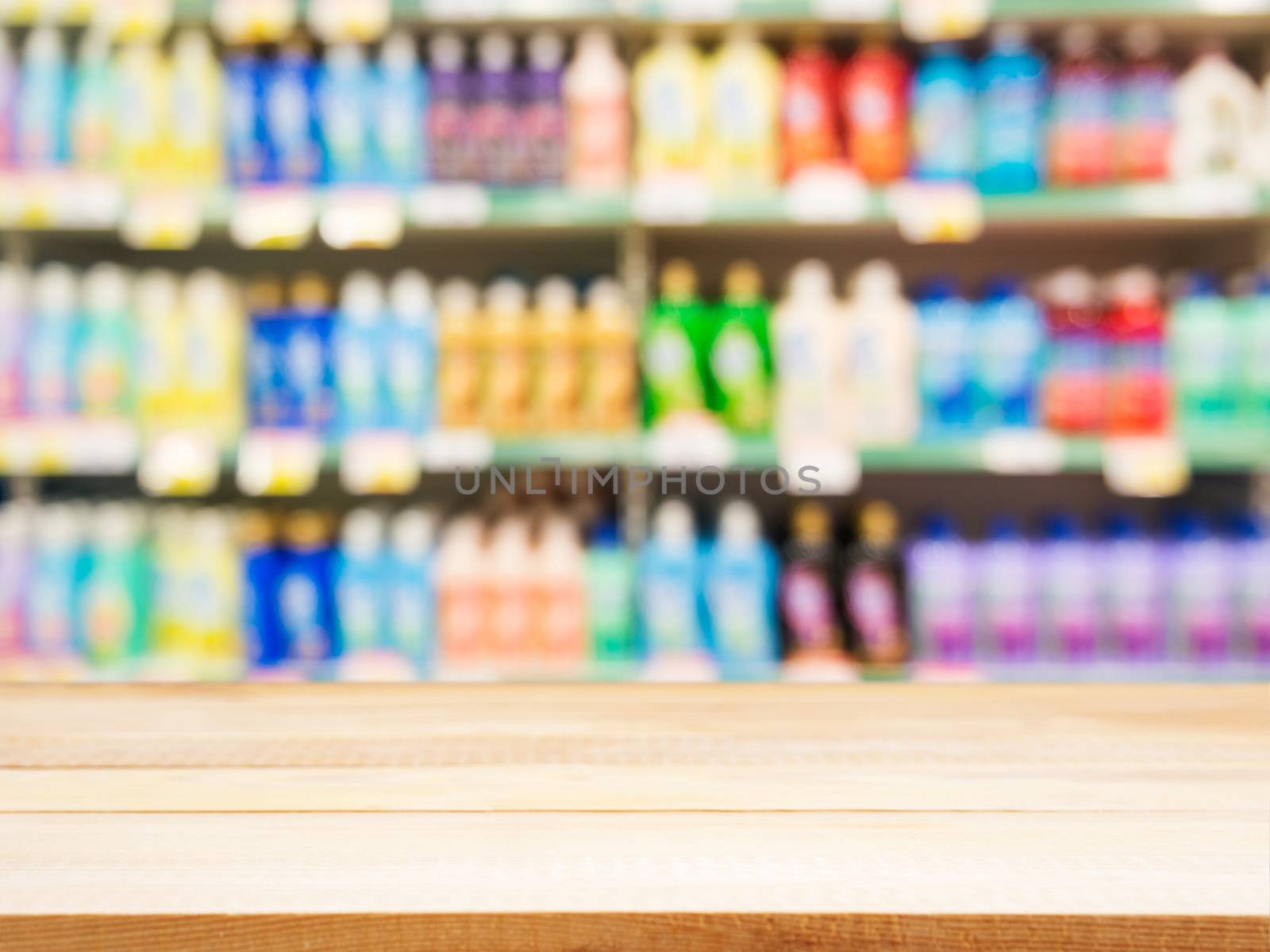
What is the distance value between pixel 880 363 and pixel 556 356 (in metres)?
0.61

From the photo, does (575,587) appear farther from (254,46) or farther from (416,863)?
(416,863)

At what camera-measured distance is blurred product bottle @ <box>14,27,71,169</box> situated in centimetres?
201

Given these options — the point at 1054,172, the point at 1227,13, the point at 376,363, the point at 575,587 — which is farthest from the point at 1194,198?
the point at 376,363

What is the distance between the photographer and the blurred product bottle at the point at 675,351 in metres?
2.01

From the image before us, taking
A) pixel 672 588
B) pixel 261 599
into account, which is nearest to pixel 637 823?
pixel 672 588

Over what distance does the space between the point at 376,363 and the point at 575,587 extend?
1.87ft

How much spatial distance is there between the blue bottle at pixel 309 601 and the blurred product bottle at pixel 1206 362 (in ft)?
5.50

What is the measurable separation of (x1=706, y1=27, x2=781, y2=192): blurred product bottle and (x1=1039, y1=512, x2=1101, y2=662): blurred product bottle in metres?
0.91

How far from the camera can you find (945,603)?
2.03 m

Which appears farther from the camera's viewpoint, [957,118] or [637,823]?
[957,118]

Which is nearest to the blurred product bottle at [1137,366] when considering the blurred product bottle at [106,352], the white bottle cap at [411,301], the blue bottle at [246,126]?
the white bottle cap at [411,301]

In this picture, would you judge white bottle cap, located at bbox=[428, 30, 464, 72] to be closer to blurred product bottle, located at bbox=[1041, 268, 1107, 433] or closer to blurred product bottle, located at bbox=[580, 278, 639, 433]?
blurred product bottle, located at bbox=[580, 278, 639, 433]

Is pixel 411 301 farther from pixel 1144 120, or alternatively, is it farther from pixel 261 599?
pixel 1144 120

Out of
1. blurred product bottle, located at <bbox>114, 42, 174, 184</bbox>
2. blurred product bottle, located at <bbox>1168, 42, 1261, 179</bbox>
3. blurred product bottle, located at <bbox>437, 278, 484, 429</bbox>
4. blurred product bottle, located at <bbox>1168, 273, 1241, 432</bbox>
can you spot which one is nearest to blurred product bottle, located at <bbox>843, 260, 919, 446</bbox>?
blurred product bottle, located at <bbox>1168, 273, 1241, 432</bbox>
